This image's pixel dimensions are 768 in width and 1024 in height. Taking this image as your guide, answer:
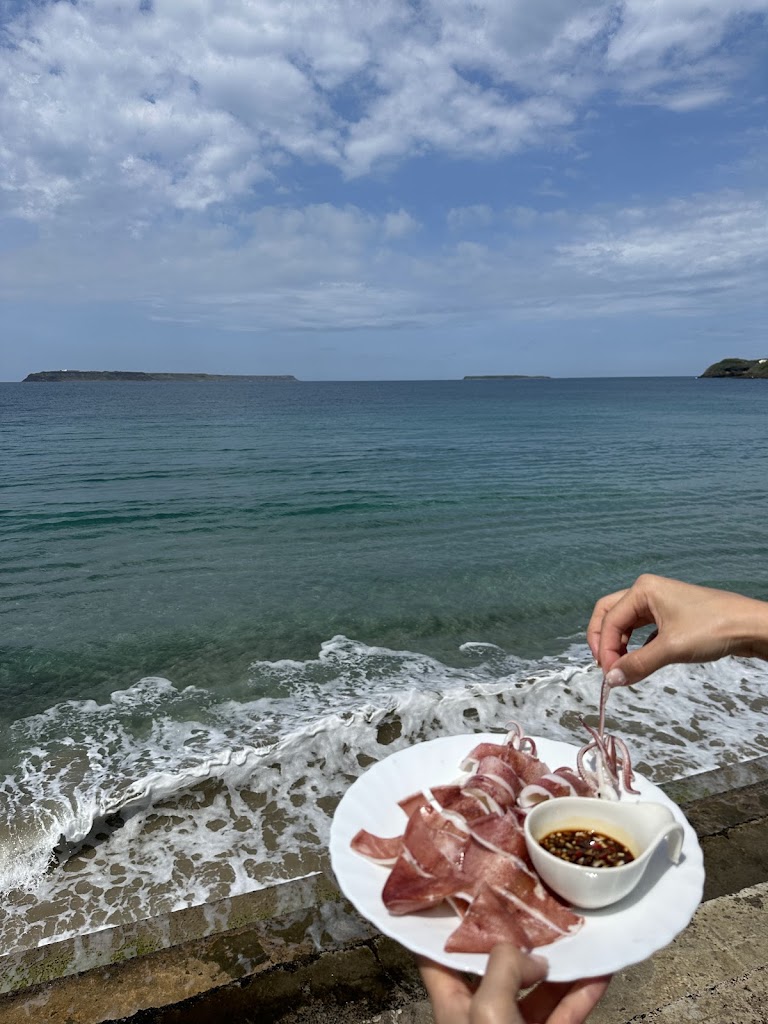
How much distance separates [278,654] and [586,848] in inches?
290

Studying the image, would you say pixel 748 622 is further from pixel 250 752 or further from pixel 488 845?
pixel 250 752

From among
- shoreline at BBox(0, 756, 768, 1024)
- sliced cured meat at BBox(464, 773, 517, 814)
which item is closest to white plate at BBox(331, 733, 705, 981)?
sliced cured meat at BBox(464, 773, 517, 814)

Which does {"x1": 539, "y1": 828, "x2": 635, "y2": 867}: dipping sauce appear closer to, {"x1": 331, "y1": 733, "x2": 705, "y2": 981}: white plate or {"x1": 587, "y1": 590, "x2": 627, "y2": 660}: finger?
{"x1": 331, "y1": 733, "x2": 705, "y2": 981}: white plate

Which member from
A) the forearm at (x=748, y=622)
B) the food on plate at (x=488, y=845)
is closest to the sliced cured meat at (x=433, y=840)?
the food on plate at (x=488, y=845)

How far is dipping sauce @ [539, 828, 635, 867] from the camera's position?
1964 millimetres

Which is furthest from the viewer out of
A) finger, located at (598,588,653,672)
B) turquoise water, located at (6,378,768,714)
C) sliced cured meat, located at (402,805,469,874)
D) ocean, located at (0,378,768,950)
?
turquoise water, located at (6,378,768,714)

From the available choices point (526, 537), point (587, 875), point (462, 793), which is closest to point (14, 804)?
point (462, 793)

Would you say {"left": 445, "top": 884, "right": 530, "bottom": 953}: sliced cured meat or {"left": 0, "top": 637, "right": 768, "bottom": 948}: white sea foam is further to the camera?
{"left": 0, "top": 637, "right": 768, "bottom": 948}: white sea foam

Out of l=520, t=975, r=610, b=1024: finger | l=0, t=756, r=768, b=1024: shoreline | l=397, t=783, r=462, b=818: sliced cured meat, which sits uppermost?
l=397, t=783, r=462, b=818: sliced cured meat

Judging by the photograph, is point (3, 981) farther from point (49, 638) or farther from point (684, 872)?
point (49, 638)

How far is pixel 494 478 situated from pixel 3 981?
22122 mm

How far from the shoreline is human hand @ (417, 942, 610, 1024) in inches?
31.2

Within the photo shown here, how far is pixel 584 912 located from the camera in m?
1.87

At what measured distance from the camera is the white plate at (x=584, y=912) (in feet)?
5.49
